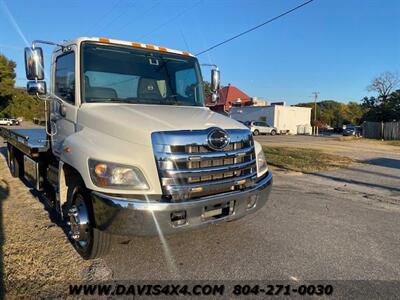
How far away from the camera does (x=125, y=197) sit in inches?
139

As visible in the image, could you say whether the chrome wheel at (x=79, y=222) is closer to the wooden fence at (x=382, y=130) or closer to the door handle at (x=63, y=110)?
the door handle at (x=63, y=110)

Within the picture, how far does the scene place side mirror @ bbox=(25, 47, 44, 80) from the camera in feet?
15.2

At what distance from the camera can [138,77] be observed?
4.95 meters

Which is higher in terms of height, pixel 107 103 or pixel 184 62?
pixel 184 62

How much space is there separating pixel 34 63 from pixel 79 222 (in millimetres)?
2177

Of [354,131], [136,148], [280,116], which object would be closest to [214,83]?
[136,148]

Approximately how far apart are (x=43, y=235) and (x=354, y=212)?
17.0 feet

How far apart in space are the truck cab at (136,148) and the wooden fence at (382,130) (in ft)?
127

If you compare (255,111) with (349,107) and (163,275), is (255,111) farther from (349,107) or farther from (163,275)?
(349,107)

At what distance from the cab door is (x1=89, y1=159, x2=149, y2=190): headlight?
1.26 m

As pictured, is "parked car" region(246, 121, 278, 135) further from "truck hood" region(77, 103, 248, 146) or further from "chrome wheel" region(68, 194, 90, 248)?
"chrome wheel" region(68, 194, 90, 248)

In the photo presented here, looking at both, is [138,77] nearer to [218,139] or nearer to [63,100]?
[63,100]

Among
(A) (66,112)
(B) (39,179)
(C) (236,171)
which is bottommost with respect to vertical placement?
(B) (39,179)

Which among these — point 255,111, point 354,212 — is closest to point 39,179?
point 354,212
